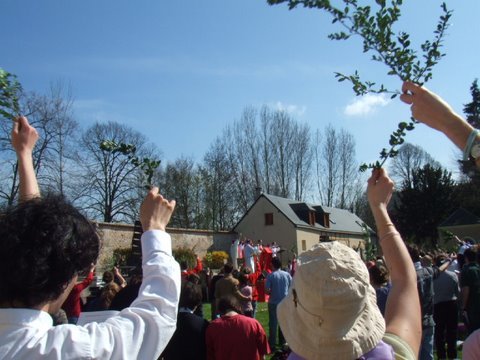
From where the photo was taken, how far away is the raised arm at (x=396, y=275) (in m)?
1.92

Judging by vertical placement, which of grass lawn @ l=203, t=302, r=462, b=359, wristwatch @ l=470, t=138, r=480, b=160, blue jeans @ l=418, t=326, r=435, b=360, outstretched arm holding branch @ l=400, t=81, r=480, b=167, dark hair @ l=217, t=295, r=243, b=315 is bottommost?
grass lawn @ l=203, t=302, r=462, b=359

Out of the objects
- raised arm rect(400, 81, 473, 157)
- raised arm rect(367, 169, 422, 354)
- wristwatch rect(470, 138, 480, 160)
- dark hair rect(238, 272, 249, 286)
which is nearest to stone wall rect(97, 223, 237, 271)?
dark hair rect(238, 272, 249, 286)

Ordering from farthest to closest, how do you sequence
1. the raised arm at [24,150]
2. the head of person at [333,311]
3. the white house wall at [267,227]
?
the white house wall at [267,227] < the raised arm at [24,150] < the head of person at [333,311]

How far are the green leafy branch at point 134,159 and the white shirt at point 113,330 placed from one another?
2.16 feet

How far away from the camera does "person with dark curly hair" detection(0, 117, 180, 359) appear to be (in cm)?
145

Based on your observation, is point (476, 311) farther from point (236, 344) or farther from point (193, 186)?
point (193, 186)

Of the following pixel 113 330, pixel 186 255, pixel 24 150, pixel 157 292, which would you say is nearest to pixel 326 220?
pixel 186 255

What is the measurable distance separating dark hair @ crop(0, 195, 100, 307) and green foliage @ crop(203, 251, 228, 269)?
2765 cm

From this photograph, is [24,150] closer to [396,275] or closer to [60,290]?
[60,290]

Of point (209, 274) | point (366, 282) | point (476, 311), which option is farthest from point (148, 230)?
point (209, 274)

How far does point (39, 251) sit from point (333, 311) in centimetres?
101

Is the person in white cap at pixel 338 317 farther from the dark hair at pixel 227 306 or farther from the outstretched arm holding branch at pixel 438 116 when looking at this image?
the dark hair at pixel 227 306

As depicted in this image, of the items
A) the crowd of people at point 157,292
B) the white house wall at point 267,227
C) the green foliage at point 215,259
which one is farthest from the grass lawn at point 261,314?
the white house wall at point 267,227

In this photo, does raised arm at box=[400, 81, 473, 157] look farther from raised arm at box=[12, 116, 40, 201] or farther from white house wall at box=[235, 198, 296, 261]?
white house wall at box=[235, 198, 296, 261]
